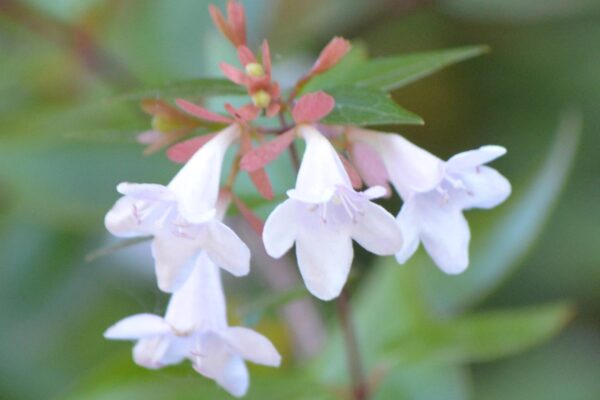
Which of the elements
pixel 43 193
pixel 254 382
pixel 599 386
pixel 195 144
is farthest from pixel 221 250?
pixel 599 386

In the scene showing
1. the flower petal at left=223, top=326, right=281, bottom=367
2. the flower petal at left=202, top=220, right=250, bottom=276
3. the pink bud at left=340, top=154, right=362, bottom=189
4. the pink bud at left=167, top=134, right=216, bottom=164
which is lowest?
the flower petal at left=223, top=326, right=281, bottom=367

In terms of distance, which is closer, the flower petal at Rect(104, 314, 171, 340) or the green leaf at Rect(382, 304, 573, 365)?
the flower petal at Rect(104, 314, 171, 340)

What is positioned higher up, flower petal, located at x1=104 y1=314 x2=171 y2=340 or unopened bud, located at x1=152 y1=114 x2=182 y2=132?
unopened bud, located at x1=152 y1=114 x2=182 y2=132

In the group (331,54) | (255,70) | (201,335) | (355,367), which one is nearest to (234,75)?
(255,70)

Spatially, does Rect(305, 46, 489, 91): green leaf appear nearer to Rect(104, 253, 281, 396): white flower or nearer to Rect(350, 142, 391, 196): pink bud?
Rect(350, 142, 391, 196): pink bud

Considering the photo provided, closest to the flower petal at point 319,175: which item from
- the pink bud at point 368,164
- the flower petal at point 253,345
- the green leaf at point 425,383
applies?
the pink bud at point 368,164

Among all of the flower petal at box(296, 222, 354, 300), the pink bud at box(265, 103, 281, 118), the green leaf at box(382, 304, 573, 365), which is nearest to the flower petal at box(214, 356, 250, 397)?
the flower petal at box(296, 222, 354, 300)

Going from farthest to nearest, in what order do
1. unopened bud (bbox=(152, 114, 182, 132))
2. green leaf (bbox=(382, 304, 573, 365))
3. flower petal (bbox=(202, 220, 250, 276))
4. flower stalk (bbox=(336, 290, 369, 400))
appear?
green leaf (bbox=(382, 304, 573, 365)), flower stalk (bbox=(336, 290, 369, 400)), unopened bud (bbox=(152, 114, 182, 132)), flower petal (bbox=(202, 220, 250, 276))
